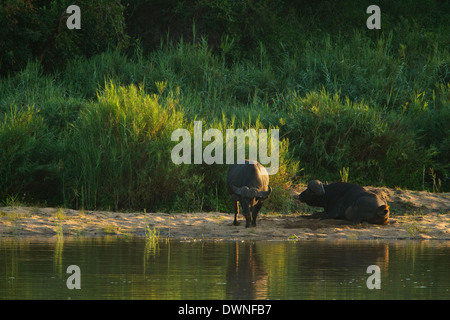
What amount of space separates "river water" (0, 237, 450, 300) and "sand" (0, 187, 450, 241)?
0.77 metres

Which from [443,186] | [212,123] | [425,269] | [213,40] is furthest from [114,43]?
[425,269]

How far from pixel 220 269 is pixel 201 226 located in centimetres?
505

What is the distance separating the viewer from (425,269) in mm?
10141

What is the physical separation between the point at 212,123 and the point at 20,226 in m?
6.42

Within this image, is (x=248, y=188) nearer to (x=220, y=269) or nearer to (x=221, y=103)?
(x=220, y=269)

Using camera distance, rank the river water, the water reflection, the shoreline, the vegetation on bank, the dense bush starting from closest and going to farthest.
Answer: the water reflection < the river water < the shoreline < the vegetation on bank < the dense bush

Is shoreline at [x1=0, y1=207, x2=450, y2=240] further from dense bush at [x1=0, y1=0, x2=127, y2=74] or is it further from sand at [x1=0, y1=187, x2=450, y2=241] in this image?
dense bush at [x1=0, y1=0, x2=127, y2=74]

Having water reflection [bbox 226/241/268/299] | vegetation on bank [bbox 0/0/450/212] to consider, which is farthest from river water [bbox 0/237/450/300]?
vegetation on bank [bbox 0/0/450/212]

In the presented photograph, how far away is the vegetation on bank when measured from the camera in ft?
60.0

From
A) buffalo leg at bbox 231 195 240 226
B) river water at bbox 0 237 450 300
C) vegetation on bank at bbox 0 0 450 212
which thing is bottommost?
river water at bbox 0 237 450 300

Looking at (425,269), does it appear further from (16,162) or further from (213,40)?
(213,40)
